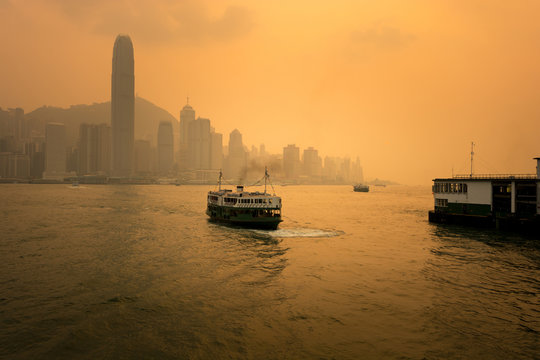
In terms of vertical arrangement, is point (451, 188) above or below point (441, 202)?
above

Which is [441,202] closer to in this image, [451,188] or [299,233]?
[451,188]

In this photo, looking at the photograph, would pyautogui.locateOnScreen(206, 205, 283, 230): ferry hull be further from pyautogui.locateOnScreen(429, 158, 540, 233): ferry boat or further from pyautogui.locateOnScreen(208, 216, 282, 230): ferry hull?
pyautogui.locateOnScreen(429, 158, 540, 233): ferry boat

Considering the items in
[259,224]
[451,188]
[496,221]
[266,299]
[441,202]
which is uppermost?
[451,188]

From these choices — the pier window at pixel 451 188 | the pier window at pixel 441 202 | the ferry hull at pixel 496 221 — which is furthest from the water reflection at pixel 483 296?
the pier window at pixel 441 202

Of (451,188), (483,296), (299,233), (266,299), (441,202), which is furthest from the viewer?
Answer: (441,202)

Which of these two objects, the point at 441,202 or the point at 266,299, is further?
the point at 441,202

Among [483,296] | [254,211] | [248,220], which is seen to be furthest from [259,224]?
[483,296]
